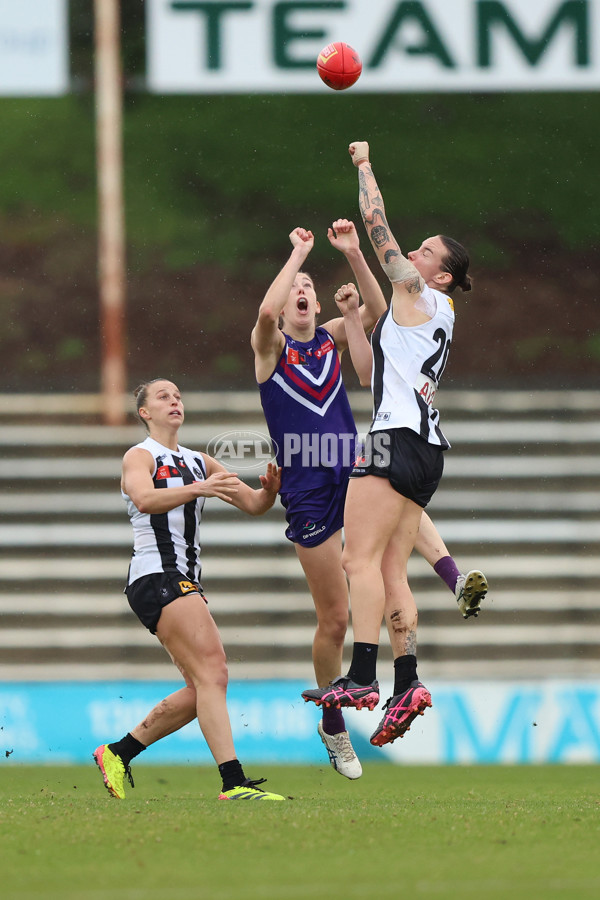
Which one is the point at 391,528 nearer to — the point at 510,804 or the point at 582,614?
the point at 510,804

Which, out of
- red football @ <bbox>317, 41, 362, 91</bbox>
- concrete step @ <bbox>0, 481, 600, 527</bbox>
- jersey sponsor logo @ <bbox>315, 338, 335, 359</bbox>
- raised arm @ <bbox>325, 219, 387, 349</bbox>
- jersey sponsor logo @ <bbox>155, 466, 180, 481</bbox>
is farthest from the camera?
concrete step @ <bbox>0, 481, 600, 527</bbox>

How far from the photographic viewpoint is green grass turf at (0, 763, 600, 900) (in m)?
4.02

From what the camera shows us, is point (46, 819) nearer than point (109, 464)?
Yes

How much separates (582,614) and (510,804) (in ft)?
24.8

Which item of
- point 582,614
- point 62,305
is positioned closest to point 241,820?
point 582,614

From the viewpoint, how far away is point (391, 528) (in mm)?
5703

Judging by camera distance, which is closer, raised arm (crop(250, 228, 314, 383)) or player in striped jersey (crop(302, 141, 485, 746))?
player in striped jersey (crop(302, 141, 485, 746))

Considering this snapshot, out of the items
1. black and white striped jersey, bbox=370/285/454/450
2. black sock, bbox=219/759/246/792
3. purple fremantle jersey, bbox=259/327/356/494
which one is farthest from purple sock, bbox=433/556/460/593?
black sock, bbox=219/759/246/792

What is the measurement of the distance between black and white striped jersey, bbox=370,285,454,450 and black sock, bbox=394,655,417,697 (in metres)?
0.92

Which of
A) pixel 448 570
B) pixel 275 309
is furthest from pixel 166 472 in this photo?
pixel 448 570

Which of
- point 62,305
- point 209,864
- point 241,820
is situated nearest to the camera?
point 209,864

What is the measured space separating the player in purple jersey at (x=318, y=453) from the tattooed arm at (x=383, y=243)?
0.38 m

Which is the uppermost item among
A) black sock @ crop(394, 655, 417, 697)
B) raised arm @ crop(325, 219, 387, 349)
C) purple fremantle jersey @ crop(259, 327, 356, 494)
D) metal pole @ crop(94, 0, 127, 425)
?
A: metal pole @ crop(94, 0, 127, 425)

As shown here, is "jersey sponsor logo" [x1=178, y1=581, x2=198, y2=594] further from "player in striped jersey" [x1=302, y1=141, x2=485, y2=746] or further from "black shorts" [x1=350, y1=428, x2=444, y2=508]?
"black shorts" [x1=350, y1=428, x2=444, y2=508]
